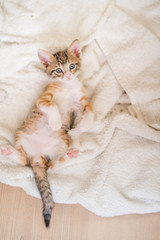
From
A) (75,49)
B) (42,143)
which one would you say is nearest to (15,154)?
(42,143)

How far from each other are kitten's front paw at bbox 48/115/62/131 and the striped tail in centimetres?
23

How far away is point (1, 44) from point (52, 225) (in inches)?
41.8

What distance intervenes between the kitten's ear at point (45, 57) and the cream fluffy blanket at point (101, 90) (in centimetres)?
11

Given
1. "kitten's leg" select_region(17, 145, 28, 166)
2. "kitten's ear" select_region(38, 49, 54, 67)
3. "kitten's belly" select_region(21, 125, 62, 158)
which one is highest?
"kitten's ear" select_region(38, 49, 54, 67)

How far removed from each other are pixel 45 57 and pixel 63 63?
0.35 feet

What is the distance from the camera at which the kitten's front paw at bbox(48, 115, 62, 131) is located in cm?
135

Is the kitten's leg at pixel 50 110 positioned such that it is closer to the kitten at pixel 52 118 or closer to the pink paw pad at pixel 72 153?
the kitten at pixel 52 118

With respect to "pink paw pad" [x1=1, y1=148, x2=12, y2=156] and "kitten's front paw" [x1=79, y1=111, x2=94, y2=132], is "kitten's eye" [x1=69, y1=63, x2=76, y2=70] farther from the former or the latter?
"pink paw pad" [x1=1, y1=148, x2=12, y2=156]

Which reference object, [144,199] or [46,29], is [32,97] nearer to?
[46,29]

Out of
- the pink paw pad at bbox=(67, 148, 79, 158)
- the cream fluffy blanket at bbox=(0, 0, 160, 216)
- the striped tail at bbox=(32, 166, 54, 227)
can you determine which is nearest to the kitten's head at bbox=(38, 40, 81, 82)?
the cream fluffy blanket at bbox=(0, 0, 160, 216)

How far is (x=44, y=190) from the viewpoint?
4.19ft

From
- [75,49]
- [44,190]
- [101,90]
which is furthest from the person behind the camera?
[101,90]

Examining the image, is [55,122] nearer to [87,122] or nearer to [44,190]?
[87,122]

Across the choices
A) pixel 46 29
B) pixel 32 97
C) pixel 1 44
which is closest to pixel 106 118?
pixel 32 97
